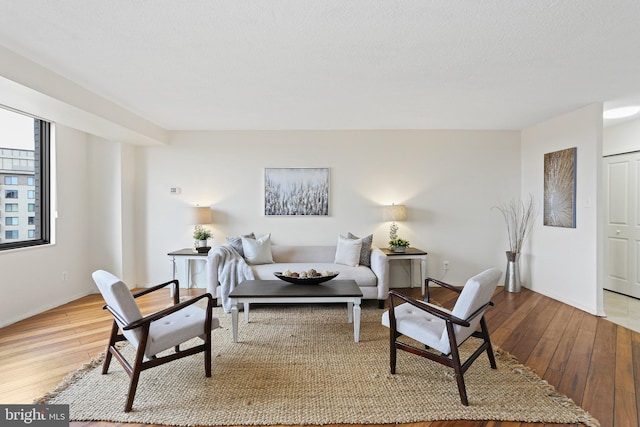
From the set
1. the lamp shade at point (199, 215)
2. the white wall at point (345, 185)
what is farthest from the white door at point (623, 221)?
the lamp shade at point (199, 215)

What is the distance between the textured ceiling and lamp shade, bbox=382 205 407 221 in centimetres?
151

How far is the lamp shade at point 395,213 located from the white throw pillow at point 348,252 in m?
0.71

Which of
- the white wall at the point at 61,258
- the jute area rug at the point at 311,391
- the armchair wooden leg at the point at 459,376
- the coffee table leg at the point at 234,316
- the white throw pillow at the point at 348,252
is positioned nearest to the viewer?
the jute area rug at the point at 311,391

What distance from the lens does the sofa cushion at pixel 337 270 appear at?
417 cm

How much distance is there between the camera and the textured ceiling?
6.77ft

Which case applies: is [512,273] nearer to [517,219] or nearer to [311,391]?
[517,219]

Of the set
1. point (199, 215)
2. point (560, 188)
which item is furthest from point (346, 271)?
point (560, 188)

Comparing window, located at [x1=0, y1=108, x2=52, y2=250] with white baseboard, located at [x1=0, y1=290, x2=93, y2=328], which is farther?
window, located at [x1=0, y1=108, x2=52, y2=250]

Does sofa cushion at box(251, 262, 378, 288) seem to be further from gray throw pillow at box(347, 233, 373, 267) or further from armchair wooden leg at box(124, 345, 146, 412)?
armchair wooden leg at box(124, 345, 146, 412)

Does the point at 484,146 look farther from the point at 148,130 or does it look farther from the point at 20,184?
the point at 20,184

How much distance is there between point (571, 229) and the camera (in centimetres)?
425

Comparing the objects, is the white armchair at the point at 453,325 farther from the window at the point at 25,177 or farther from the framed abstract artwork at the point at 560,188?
the window at the point at 25,177

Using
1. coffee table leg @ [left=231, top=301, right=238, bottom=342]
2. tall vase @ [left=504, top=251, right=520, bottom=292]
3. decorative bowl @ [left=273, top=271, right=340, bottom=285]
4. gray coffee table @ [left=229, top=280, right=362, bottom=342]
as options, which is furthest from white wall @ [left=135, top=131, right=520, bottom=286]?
coffee table leg @ [left=231, top=301, right=238, bottom=342]

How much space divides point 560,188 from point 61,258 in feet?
22.2
